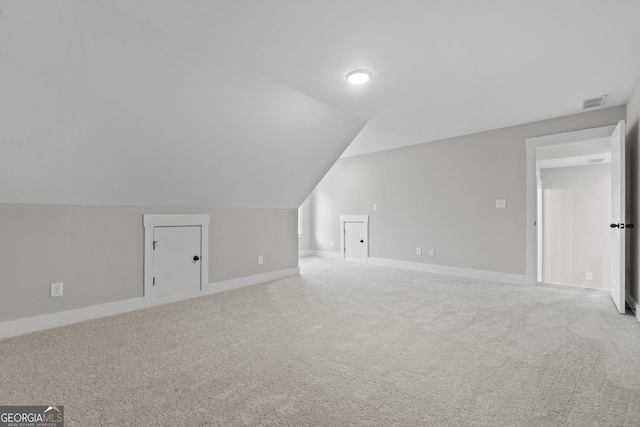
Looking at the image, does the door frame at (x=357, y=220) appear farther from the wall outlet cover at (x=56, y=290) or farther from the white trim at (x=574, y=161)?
the wall outlet cover at (x=56, y=290)

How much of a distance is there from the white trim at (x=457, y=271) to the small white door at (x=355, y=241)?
308 millimetres

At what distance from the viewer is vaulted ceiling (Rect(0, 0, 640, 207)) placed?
1898mm

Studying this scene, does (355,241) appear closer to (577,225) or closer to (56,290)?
(577,225)

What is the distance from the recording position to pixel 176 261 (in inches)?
136

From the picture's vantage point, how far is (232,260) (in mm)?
4043

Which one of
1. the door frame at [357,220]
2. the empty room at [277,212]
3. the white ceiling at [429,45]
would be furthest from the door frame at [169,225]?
the door frame at [357,220]

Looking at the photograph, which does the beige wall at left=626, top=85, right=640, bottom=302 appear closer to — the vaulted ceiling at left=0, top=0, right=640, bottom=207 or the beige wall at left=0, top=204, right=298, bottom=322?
the vaulted ceiling at left=0, top=0, right=640, bottom=207

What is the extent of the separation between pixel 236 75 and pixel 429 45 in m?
1.60

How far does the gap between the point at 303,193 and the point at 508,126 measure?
3.14 meters

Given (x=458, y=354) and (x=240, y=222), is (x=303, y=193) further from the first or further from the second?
(x=458, y=354)

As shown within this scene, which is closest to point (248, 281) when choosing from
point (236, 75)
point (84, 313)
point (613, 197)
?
point (84, 313)

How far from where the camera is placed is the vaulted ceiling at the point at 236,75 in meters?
1.90

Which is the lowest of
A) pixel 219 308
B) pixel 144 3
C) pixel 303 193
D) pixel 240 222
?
pixel 219 308

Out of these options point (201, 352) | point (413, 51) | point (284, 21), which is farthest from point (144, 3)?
point (201, 352)
